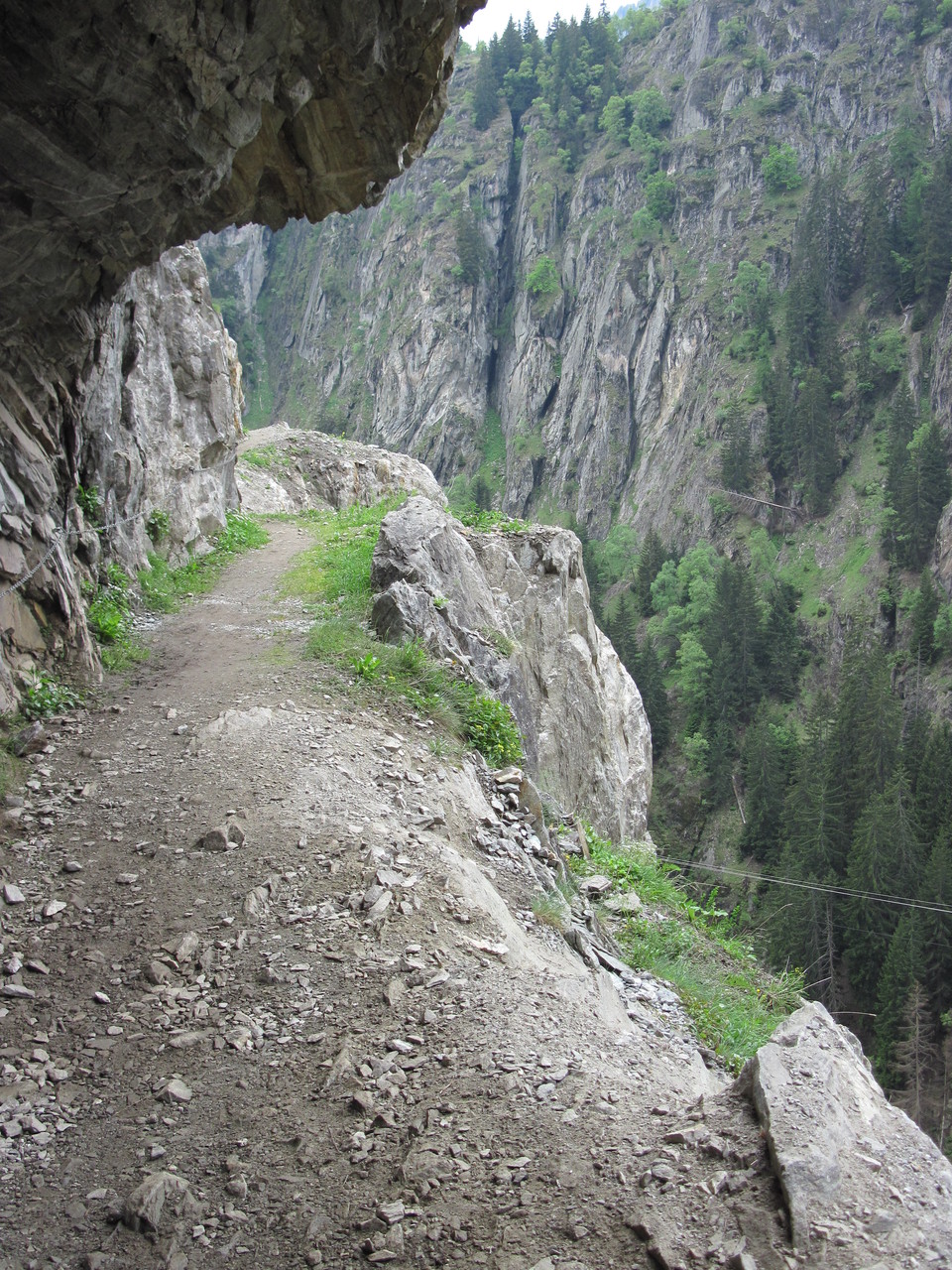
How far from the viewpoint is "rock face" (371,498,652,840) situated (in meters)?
10.9

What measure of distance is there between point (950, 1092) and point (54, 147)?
4095 cm

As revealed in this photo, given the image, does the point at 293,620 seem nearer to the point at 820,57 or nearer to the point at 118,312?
the point at 118,312

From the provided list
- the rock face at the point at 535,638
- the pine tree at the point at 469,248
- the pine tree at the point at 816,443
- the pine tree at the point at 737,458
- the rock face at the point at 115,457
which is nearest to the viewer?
the rock face at the point at 115,457

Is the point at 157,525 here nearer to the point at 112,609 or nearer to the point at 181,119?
the point at 112,609

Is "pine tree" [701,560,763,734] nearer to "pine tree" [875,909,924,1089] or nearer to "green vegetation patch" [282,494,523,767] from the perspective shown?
"pine tree" [875,909,924,1089]

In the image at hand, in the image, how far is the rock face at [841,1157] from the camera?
131 inches

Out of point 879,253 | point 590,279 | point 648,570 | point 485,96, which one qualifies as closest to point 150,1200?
point 648,570

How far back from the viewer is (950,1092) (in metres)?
32.8

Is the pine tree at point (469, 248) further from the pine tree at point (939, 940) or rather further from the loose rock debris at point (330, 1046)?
the loose rock debris at point (330, 1046)

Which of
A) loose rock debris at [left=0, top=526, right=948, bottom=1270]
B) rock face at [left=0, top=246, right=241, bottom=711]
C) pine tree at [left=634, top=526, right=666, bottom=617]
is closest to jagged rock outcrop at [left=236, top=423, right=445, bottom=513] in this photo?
rock face at [left=0, top=246, right=241, bottom=711]

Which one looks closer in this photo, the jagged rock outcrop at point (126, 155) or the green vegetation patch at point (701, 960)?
the jagged rock outcrop at point (126, 155)

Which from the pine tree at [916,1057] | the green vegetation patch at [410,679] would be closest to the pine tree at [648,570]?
the pine tree at [916,1057]

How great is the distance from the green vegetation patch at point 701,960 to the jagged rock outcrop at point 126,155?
623 cm

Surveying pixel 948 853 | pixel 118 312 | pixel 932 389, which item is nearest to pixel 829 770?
pixel 948 853
